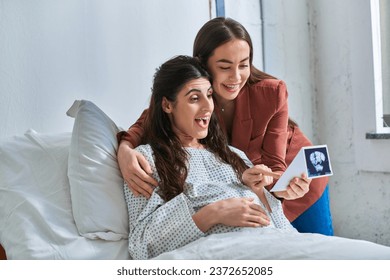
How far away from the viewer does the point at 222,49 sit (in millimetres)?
1805

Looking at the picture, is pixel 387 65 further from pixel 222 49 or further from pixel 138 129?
pixel 138 129

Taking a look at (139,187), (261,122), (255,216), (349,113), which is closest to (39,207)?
(139,187)

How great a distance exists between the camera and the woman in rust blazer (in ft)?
5.93

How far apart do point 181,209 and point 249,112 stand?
62cm

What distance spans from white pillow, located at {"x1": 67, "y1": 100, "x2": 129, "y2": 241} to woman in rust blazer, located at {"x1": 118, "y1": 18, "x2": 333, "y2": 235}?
0.23 ft

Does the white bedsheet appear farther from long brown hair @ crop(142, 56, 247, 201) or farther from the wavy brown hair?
the wavy brown hair

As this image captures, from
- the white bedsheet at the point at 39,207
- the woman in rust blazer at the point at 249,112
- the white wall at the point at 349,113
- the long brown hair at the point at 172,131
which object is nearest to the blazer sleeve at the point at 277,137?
the woman in rust blazer at the point at 249,112

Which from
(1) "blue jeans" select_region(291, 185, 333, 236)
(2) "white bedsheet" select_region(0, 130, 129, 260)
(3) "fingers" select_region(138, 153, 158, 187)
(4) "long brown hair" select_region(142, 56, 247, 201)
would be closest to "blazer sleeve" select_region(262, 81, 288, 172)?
(4) "long brown hair" select_region(142, 56, 247, 201)

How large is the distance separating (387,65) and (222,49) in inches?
58.6

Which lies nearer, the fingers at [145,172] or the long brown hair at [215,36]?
the fingers at [145,172]

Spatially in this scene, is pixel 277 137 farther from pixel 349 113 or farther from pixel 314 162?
pixel 349 113

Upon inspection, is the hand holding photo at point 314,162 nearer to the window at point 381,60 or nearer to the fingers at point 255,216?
the fingers at point 255,216

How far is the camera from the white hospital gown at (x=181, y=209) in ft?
4.68
